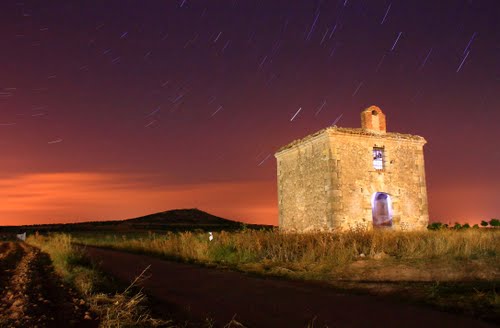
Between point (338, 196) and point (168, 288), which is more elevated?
point (338, 196)

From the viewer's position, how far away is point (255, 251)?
13.0 metres

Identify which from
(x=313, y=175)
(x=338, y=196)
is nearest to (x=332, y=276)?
(x=338, y=196)

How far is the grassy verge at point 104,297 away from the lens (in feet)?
16.2

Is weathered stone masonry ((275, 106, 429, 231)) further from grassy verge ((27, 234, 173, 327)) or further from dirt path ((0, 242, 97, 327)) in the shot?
dirt path ((0, 242, 97, 327))

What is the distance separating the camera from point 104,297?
21.7 feet

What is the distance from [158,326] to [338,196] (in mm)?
14698

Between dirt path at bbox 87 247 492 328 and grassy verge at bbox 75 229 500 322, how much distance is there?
0.89 meters

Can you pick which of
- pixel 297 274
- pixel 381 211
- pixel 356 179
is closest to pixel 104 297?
pixel 297 274

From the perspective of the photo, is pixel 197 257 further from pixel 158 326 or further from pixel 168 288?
pixel 158 326

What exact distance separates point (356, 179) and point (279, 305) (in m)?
14.1

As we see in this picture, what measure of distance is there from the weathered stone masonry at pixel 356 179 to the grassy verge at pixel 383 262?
505cm

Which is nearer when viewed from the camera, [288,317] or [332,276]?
[288,317]

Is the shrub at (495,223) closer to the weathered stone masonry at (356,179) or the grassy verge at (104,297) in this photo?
the weathered stone masonry at (356,179)

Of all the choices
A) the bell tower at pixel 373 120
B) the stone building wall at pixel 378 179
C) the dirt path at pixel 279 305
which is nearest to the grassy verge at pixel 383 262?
the dirt path at pixel 279 305
